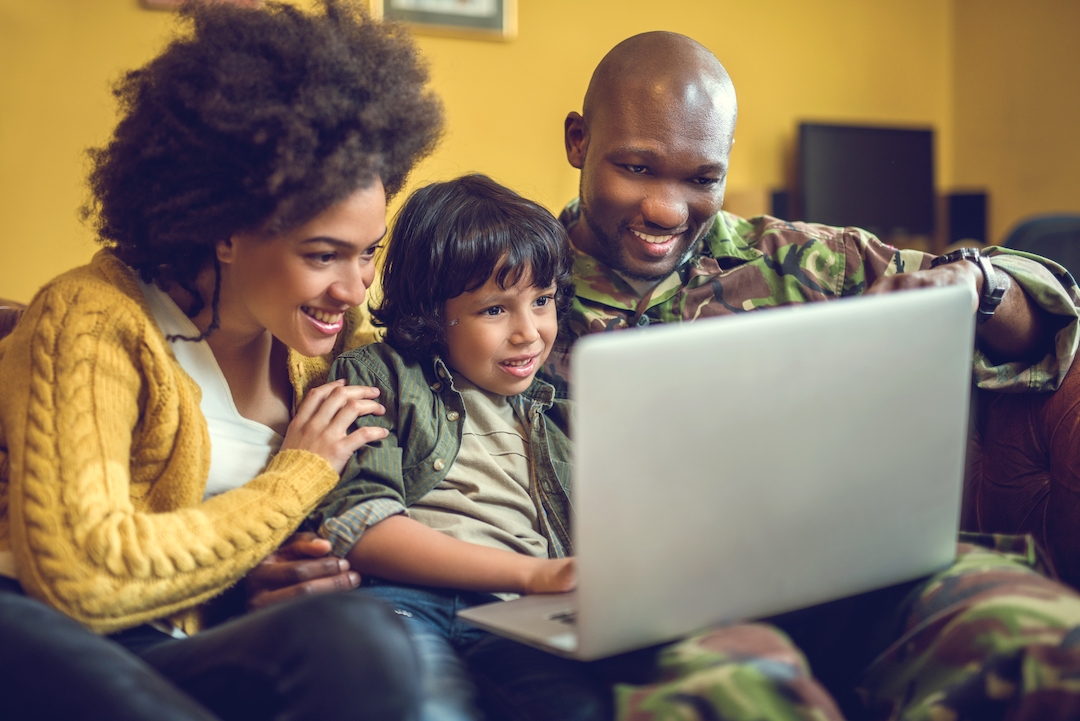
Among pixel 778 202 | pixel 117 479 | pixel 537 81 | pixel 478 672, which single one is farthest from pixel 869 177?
pixel 117 479

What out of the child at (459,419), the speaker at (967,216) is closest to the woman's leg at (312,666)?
the child at (459,419)

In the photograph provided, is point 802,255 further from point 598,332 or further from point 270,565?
point 270,565

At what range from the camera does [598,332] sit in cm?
139

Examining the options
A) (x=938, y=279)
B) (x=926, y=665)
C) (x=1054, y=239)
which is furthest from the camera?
(x=1054, y=239)

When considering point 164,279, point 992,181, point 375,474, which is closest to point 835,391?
point 375,474

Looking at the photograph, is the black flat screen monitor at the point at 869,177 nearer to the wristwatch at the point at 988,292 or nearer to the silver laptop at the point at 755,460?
the wristwatch at the point at 988,292

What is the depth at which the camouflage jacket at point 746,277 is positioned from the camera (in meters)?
1.42

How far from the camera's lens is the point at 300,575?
1017 mm

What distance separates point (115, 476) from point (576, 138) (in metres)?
1.03

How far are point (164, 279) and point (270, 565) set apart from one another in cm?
39

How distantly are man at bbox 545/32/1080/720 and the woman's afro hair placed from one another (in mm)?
494

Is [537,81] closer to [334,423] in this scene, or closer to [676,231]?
[676,231]

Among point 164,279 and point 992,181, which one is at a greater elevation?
point 992,181

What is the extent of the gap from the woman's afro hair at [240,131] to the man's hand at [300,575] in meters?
0.38
